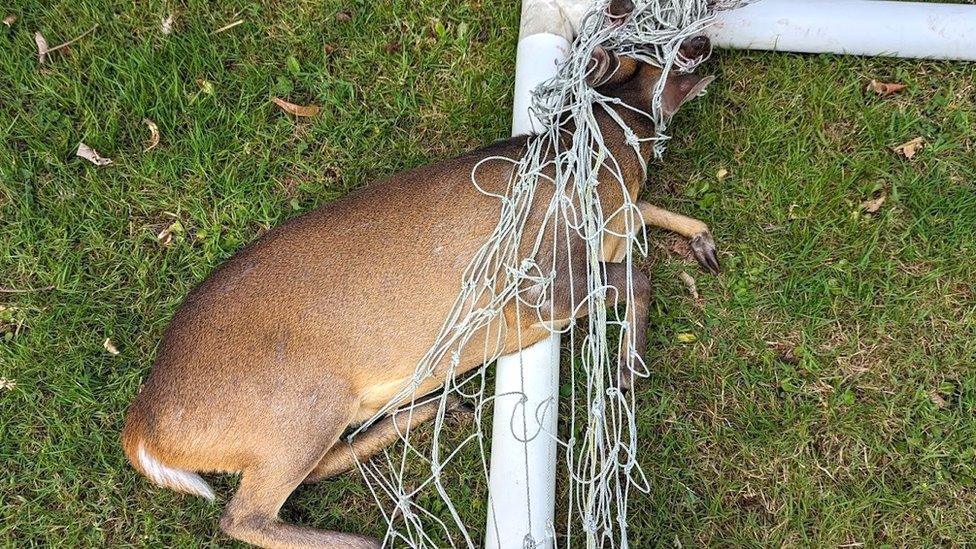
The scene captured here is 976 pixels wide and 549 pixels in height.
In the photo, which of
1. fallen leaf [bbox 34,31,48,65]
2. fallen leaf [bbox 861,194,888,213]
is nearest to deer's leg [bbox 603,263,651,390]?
fallen leaf [bbox 861,194,888,213]

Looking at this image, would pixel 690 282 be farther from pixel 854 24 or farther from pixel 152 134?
pixel 152 134

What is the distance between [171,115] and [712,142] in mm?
2544

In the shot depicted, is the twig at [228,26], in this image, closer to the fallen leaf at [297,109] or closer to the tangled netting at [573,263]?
the fallen leaf at [297,109]

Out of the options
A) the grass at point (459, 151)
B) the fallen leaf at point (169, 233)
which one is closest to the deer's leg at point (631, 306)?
the grass at point (459, 151)

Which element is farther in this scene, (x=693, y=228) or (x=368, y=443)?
(x=693, y=228)

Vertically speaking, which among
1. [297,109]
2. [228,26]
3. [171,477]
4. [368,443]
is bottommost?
[368,443]

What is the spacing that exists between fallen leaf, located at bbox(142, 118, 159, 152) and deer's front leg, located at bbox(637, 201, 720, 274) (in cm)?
227

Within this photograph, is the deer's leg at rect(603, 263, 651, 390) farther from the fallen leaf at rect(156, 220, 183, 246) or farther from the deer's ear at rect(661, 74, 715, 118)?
the fallen leaf at rect(156, 220, 183, 246)

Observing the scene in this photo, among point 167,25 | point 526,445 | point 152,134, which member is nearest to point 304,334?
point 526,445

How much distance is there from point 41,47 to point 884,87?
3.98m

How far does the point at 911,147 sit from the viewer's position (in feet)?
12.1

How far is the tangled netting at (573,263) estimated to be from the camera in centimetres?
303

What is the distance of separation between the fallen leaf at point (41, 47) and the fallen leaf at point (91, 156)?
50 cm

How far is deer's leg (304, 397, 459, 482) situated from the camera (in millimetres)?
3453
